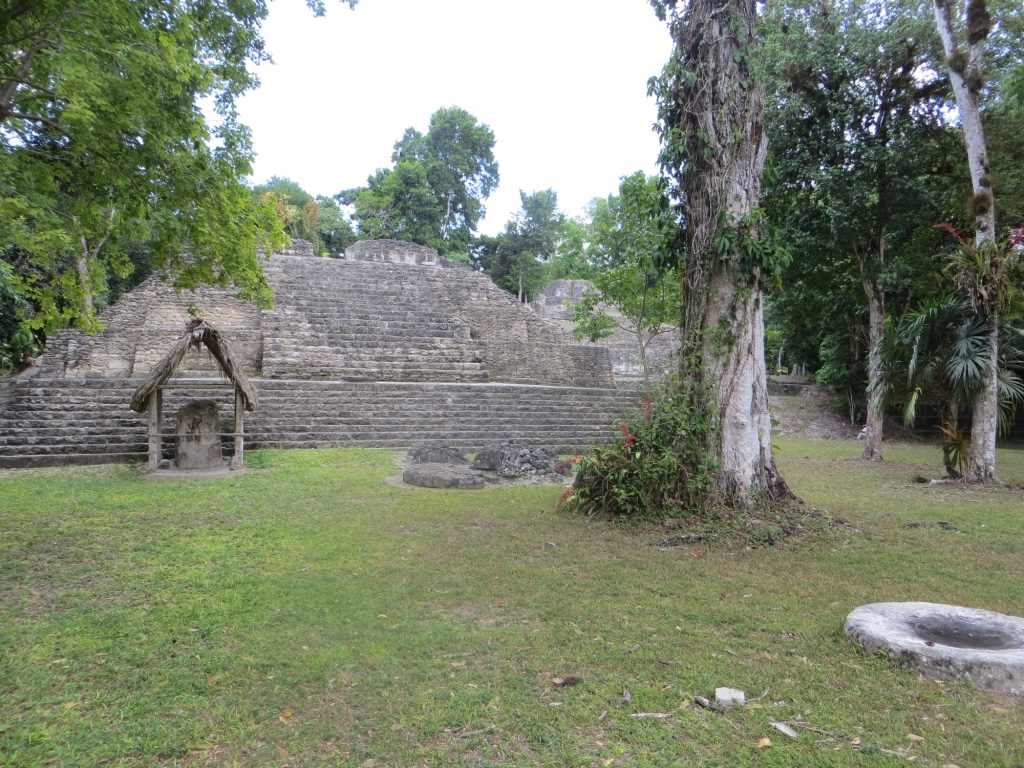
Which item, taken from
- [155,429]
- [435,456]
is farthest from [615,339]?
[155,429]

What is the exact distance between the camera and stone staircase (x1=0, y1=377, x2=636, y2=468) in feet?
29.7

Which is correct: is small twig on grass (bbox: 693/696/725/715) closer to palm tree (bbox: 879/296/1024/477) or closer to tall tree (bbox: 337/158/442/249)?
palm tree (bbox: 879/296/1024/477)

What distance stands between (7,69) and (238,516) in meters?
3.69

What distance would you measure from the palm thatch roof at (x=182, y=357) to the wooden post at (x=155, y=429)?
0.10 m

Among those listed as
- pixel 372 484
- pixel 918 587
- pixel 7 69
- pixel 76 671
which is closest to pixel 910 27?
pixel 918 587

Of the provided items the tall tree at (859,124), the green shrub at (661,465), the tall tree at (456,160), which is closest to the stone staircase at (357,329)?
the tall tree at (859,124)

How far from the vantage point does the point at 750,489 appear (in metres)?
5.45

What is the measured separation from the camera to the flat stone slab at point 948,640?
252 centimetres

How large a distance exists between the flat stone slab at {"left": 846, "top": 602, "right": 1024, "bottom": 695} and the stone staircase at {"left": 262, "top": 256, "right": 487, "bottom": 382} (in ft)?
39.0

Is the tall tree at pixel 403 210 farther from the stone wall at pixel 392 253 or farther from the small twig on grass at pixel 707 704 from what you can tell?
the small twig on grass at pixel 707 704

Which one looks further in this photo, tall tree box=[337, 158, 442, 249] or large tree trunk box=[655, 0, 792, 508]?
tall tree box=[337, 158, 442, 249]

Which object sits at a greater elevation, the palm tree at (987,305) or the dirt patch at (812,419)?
the palm tree at (987,305)

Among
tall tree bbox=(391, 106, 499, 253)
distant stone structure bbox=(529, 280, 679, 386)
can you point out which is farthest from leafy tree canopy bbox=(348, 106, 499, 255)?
distant stone structure bbox=(529, 280, 679, 386)

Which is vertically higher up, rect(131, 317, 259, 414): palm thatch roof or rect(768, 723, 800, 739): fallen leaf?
rect(131, 317, 259, 414): palm thatch roof
